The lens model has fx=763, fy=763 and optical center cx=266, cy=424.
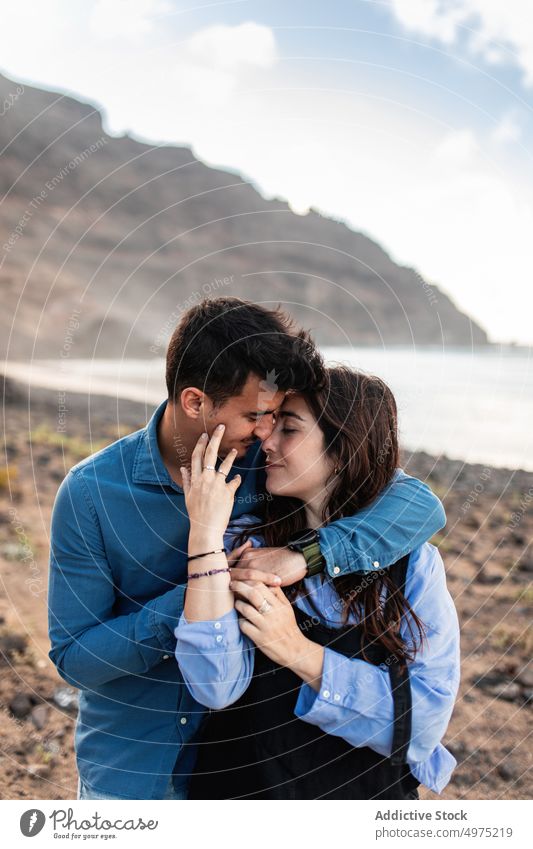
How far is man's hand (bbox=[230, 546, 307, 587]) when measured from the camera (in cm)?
248

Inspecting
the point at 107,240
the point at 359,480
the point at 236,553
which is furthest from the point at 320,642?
the point at 107,240

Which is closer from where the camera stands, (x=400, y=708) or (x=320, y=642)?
(x=400, y=708)

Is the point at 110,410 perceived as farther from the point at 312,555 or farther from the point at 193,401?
the point at 312,555

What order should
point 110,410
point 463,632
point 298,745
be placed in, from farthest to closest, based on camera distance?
point 110,410
point 463,632
point 298,745

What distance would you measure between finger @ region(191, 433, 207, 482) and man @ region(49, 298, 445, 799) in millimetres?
82

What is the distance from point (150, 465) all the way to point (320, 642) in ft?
2.79

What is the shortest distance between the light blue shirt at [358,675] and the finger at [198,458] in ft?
1.52

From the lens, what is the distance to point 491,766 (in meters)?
4.68

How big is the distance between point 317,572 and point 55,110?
94255 millimetres

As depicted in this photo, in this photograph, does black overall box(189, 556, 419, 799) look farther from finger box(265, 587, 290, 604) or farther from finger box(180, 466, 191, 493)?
finger box(180, 466, 191, 493)

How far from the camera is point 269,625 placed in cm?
242

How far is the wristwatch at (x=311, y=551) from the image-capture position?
255 centimetres

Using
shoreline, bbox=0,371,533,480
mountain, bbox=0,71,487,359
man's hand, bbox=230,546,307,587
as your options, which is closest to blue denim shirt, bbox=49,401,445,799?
man's hand, bbox=230,546,307,587
